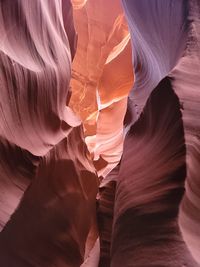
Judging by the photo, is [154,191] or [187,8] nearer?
[154,191]

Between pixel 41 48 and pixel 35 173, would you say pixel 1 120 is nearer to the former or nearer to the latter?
pixel 35 173

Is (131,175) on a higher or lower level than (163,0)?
lower

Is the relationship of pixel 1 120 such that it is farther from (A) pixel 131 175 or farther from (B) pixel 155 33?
(B) pixel 155 33

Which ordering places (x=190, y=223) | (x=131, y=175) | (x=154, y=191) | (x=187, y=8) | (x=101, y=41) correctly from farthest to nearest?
(x=101, y=41) < (x=187, y=8) < (x=131, y=175) < (x=154, y=191) < (x=190, y=223)

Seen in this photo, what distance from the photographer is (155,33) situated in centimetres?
185

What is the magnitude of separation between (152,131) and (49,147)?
1.47 feet

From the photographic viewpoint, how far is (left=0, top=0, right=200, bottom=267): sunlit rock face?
1148mm

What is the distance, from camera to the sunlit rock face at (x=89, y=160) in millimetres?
1148

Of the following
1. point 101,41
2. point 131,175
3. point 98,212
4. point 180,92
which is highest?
point 180,92

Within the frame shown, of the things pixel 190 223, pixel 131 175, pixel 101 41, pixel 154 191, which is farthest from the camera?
pixel 101 41

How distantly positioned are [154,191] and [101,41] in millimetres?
2488

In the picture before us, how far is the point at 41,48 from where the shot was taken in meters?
1.83

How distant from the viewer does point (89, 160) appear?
6.98 ft

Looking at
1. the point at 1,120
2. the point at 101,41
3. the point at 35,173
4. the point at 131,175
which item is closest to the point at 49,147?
the point at 35,173
